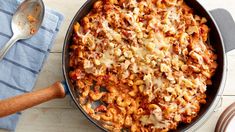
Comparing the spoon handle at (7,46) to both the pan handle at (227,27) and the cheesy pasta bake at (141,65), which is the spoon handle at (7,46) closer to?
the cheesy pasta bake at (141,65)

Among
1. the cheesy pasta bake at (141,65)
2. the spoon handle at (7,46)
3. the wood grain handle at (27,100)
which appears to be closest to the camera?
the wood grain handle at (27,100)

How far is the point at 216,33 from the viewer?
1.30m

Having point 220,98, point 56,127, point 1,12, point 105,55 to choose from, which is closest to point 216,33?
point 220,98

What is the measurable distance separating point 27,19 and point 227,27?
0.63 meters

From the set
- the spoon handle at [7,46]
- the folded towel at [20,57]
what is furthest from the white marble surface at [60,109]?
the spoon handle at [7,46]

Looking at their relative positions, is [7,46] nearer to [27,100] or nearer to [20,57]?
[20,57]

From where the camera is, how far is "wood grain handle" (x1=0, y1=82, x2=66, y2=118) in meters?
1.14

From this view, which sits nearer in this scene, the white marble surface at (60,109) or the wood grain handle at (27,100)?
the wood grain handle at (27,100)

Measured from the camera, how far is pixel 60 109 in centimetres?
144

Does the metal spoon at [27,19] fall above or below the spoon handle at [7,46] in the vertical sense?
above

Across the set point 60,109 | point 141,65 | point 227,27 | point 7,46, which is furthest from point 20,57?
point 227,27

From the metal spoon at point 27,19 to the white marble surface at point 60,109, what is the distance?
0.24ft

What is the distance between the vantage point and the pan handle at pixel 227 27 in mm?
1322

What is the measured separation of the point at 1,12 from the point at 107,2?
0.37 m
